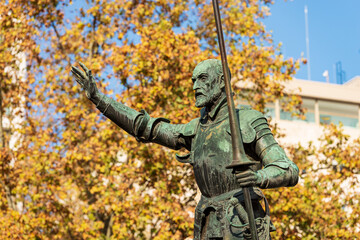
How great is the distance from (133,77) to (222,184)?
50.0 ft

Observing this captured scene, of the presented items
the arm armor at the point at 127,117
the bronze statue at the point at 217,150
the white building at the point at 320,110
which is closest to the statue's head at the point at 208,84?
the bronze statue at the point at 217,150

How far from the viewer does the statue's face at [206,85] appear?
20.3 feet

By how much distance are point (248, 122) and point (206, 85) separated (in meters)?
0.54

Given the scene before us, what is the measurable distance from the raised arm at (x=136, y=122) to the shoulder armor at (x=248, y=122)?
0.66 metres

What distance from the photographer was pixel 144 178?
20.1m

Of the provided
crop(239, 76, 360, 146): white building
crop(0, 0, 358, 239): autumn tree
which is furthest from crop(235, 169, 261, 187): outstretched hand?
crop(239, 76, 360, 146): white building

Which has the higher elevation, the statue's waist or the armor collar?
the armor collar

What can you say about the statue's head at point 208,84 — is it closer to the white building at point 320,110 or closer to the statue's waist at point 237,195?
the statue's waist at point 237,195

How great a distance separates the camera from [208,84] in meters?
6.23

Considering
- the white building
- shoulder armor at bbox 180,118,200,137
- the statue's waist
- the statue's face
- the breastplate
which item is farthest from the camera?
the white building

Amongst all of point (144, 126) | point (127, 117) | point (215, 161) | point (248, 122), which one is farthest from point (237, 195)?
point (127, 117)

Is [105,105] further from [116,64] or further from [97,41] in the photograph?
[97,41]

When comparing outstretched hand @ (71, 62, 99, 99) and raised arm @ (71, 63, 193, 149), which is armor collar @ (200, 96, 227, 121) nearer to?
raised arm @ (71, 63, 193, 149)

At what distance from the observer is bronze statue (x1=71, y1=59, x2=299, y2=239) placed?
5734mm
